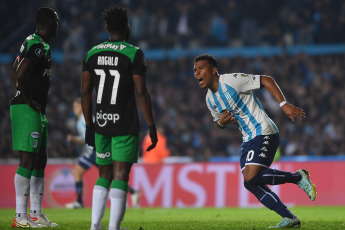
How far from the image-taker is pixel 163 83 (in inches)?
861

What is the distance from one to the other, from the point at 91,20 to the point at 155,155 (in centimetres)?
901

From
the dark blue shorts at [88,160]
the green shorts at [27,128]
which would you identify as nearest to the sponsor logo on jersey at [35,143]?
the green shorts at [27,128]

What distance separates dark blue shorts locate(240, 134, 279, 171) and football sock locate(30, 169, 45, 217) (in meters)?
2.51

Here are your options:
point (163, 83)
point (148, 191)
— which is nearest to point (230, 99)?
point (148, 191)

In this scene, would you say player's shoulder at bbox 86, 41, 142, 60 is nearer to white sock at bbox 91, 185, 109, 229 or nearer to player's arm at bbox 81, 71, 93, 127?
player's arm at bbox 81, 71, 93, 127

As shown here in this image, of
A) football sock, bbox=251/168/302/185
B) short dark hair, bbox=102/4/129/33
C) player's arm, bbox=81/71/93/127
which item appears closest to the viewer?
short dark hair, bbox=102/4/129/33

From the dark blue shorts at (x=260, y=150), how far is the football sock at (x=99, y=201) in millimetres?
1906

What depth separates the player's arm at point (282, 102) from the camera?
652 centimetres

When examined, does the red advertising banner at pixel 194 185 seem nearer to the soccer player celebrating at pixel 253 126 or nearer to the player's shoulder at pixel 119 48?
the soccer player celebrating at pixel 253 126

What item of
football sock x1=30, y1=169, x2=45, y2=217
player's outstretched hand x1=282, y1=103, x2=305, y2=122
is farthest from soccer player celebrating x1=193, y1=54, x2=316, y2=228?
football sock x1=30, y1=169, x2=45, y2=217

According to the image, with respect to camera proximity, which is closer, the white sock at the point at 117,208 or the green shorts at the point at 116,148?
the white sock at the point at 117,208

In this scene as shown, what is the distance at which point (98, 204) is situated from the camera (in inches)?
232

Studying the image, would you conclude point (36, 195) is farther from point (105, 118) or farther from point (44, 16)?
point (44, 16)

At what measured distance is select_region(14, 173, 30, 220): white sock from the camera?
22.8 ft
